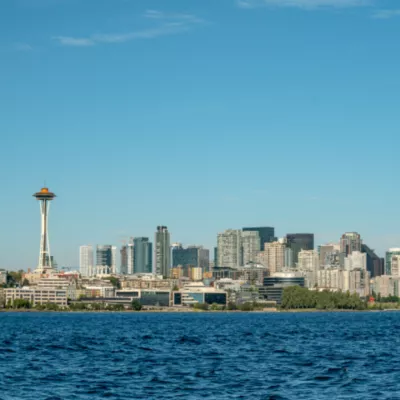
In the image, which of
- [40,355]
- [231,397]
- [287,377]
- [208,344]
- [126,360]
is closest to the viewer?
[231,397]

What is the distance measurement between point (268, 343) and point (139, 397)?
41.6 m

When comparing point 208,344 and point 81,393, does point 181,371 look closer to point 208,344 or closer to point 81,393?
point 81,393

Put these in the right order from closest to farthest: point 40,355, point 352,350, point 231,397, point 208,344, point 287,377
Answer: point 231,397
point 287,377
point 40,355
point 352,350
point 208,344

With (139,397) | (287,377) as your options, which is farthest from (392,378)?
(139,397)

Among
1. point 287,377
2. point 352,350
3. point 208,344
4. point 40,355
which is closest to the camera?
point 287,377

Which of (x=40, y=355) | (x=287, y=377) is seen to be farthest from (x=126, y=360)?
(x=287, y=377)

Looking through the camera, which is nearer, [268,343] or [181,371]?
[181,371]

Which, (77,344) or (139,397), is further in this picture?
(77,344)

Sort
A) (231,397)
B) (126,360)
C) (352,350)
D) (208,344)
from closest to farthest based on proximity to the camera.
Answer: (231,397), (126,360), (352,350), (208,344)

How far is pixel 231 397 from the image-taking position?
44062mm

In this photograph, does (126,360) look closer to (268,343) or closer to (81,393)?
(81,393)

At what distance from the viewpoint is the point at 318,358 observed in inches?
2539

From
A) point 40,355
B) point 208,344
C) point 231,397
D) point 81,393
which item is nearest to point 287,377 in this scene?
point 231,397

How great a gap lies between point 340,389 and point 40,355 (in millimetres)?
28011
